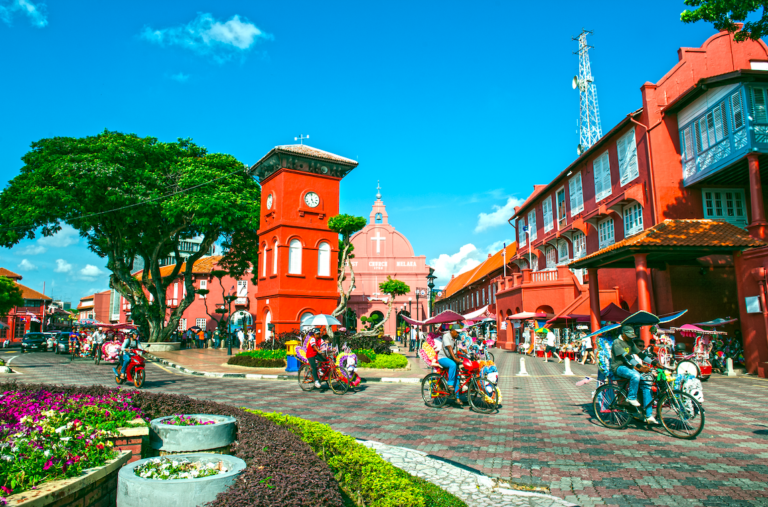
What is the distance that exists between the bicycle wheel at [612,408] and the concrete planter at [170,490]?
6.66m

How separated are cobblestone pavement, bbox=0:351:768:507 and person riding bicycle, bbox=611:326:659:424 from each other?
0.46 meters

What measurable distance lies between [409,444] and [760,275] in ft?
46.5

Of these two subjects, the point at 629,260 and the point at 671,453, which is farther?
the point at 629,260

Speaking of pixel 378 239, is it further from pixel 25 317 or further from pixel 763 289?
pixel 25 317

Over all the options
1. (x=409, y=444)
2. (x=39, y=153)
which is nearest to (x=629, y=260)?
(x=409, y=444)

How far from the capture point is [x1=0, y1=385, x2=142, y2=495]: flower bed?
3.23m

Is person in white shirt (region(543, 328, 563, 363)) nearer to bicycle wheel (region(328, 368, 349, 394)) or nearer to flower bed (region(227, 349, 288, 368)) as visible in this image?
flower bed (region(227, 349, 288, 368))

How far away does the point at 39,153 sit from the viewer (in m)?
28.7

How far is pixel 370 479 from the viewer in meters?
3.98

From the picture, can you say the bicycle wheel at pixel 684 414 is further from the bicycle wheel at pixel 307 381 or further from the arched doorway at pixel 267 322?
the arched doorway at pixel 267 322

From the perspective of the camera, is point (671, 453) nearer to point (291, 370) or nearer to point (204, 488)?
point (204, 488)

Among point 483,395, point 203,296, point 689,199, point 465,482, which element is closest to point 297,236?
point 689,199

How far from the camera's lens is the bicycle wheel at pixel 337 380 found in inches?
495

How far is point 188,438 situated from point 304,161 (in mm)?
25446
